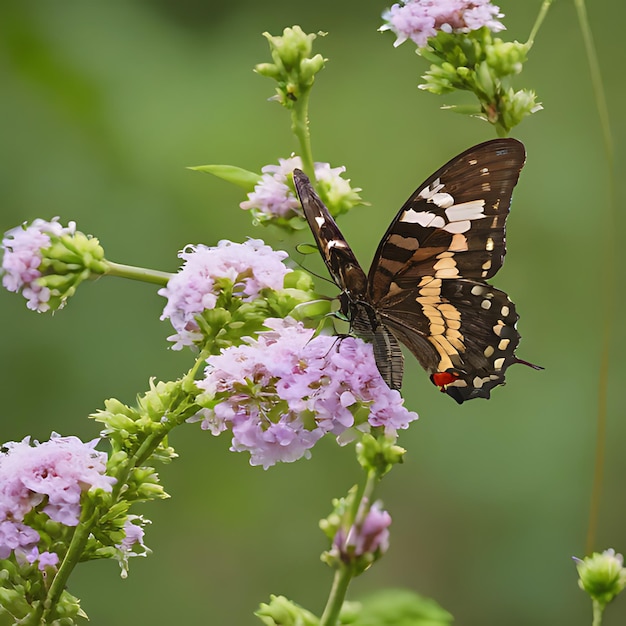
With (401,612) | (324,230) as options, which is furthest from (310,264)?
(401,612)

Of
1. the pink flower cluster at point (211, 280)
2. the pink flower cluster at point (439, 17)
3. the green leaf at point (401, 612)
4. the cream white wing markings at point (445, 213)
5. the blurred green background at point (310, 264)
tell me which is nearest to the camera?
the green leaf at point (401, 612)

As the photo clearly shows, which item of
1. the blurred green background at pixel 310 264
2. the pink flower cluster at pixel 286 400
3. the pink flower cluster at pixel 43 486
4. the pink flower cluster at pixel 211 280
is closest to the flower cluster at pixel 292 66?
the pink flower cluster at pixel 211 280

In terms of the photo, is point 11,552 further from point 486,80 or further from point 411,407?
point 411,407

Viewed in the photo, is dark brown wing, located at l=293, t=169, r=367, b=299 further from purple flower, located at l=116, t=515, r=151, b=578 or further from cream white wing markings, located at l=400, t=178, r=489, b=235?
purple flower, located at l=116, t=515, r=151, b=578

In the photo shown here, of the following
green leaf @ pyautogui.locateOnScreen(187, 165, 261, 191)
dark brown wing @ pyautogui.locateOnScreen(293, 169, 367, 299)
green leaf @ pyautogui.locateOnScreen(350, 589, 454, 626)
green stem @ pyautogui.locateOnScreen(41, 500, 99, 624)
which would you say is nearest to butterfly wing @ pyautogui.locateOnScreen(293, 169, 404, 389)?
dark brown wing @ pyautogui.locateOnScreen(293, 169, 367, 299)

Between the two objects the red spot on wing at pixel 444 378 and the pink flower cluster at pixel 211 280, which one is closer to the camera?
the pink flower cluster at pixel 211 280

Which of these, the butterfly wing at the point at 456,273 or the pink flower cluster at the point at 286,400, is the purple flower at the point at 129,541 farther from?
the butterfly wing at the point at 456,273
